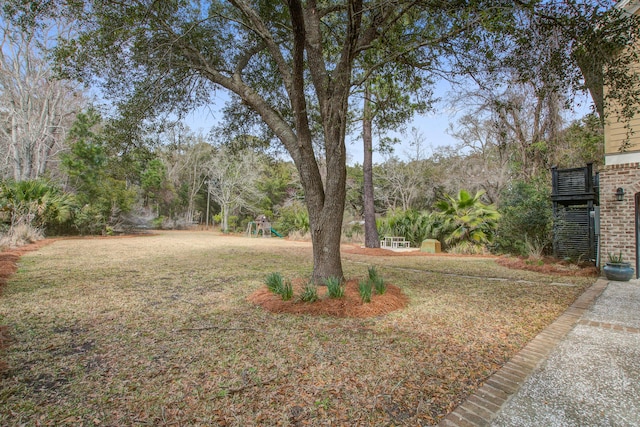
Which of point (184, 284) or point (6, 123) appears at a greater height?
point (6, 123)

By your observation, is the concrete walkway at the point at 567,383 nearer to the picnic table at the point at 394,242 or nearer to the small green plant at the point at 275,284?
the small green plant at the point at 275,284

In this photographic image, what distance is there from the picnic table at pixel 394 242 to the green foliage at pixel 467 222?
145cm

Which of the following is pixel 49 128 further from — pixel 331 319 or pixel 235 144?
pixel 331 319

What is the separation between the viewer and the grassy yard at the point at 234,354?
6.03 ft

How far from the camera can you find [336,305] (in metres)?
3.78

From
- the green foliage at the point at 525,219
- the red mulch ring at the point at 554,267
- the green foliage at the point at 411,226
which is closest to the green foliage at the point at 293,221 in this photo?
the green foliage at the point at 411,226

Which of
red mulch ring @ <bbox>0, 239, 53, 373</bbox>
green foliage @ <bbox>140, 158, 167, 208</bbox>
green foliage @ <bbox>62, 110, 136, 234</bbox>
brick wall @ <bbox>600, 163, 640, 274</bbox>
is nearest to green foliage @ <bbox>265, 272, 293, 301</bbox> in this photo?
red mulch ring @ <bbox>0, 239, 53, 373</bbox>

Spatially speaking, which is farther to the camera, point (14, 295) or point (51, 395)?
point (14, 295)

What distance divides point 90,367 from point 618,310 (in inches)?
231

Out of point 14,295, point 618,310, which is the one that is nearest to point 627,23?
point 618,310

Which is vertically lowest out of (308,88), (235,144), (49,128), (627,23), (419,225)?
(419,225)

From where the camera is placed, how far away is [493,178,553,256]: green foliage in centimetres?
876

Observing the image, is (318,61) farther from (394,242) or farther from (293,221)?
(293,221)

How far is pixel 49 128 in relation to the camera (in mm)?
15664
